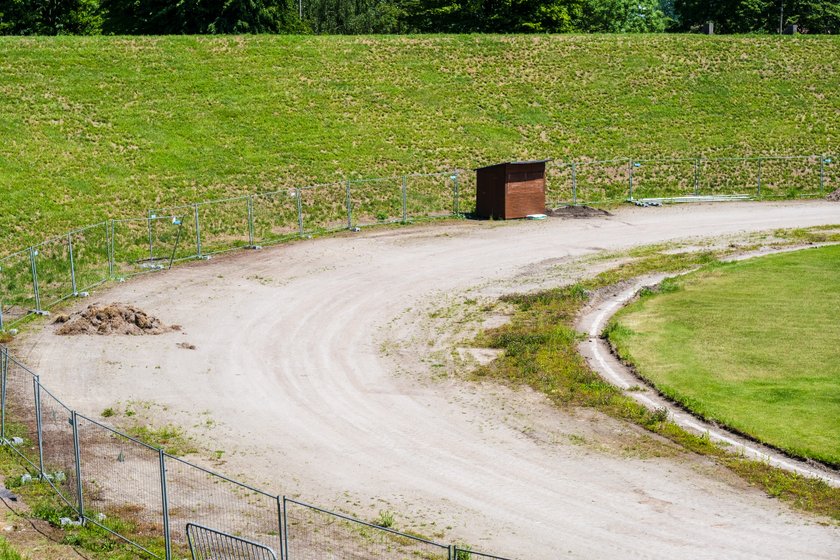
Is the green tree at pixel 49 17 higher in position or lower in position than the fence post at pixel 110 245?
higher

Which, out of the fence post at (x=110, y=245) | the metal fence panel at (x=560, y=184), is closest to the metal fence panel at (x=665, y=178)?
the metal fence panel at (x=560, y=184)

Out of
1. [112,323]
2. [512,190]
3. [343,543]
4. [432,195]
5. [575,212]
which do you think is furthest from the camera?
[432,195]

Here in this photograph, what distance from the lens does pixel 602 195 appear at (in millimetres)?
57219

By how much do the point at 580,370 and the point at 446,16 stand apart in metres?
68.7

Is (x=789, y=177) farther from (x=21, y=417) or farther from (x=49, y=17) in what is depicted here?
(x=49, y=17)

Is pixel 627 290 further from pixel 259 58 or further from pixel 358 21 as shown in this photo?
pixel 358 21

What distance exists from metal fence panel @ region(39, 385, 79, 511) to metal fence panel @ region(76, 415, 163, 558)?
0.29 metres

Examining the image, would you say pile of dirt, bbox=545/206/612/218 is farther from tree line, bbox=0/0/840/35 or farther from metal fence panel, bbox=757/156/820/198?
tree line, bbox=0/0/840/35

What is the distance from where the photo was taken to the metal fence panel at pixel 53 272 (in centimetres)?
3850

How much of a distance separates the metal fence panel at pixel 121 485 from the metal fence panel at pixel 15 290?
1257 cm

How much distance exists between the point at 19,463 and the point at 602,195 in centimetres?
3931

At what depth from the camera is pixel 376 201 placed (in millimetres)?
53406

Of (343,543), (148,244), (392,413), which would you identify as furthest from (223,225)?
(343,543)

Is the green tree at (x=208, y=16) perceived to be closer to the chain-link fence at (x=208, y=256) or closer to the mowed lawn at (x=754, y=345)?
the chain-link fence at (x=208, y=256)
